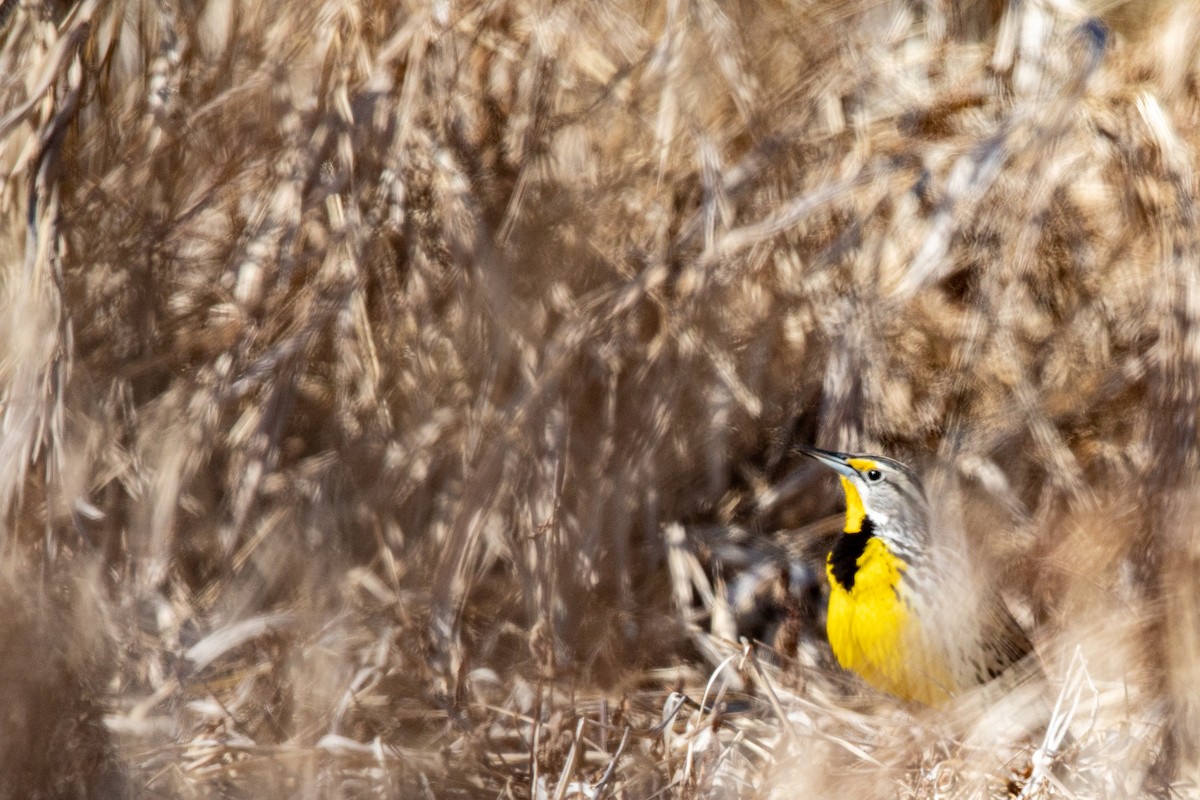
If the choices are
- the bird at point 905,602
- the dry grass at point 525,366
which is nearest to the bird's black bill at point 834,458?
the bird at point 905,602

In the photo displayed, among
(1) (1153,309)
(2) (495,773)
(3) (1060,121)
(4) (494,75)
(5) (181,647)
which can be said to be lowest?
(2) (495,773)

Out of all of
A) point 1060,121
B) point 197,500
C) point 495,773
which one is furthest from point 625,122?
point 495,773

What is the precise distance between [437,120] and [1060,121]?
4.02ft

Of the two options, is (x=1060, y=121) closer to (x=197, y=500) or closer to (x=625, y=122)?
(x=625, y=122)

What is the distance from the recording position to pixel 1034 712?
97.0 inches

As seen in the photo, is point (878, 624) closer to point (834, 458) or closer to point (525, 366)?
point (834, 458)

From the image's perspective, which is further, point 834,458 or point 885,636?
point 834,458

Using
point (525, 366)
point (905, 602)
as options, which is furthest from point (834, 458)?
point (525, 366)

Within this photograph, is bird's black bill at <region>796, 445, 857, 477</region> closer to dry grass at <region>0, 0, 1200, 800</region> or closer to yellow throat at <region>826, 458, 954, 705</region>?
yellow throat at <region>826, 458, 954, 705</region>

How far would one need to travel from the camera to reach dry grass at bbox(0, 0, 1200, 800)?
2324 millimetres

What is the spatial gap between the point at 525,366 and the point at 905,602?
90 centimetres

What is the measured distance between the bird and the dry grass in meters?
0.08

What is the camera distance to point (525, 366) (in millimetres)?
2479

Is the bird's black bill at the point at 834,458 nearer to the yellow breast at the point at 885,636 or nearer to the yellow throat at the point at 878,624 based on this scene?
the yellow throat at the point at 878,624
